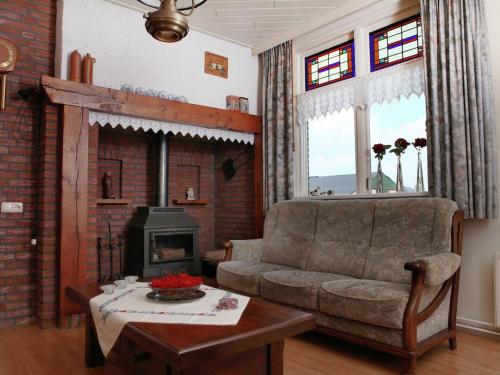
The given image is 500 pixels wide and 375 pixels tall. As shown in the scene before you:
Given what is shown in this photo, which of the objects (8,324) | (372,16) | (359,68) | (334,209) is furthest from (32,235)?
(372,16)

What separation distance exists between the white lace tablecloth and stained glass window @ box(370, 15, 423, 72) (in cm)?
269

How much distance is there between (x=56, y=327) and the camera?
3195 mm

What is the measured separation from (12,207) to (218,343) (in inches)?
106

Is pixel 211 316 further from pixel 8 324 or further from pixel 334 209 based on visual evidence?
pixel 8 324

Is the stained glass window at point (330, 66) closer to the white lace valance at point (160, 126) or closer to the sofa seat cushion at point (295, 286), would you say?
the white lace valance at point (160, 126)

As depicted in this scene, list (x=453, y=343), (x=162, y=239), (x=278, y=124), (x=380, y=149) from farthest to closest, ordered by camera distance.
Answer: (x=162, y=239) → (x=278, y=124) → (x=380, y=149) → (x=453, y=343)

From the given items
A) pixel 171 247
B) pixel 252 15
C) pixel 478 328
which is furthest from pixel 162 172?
pixel 478 328

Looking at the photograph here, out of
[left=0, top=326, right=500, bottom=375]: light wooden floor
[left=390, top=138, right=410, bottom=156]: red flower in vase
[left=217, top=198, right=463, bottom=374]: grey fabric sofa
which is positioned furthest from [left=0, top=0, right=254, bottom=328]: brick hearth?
[left=390, top=138, right=410, bottom=156]: red flower in vase

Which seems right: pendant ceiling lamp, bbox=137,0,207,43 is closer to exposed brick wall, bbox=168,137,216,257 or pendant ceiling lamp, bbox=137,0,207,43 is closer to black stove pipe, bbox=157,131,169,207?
black stove pipe, bbox=157,131,169,207

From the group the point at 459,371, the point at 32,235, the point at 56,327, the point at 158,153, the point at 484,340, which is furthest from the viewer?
the point at 158,153

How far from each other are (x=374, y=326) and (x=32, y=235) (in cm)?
295

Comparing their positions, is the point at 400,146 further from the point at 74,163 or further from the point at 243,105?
the point at 74,163

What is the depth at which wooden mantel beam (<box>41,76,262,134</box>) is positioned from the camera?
3.19 m

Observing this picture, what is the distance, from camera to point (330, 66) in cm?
416
